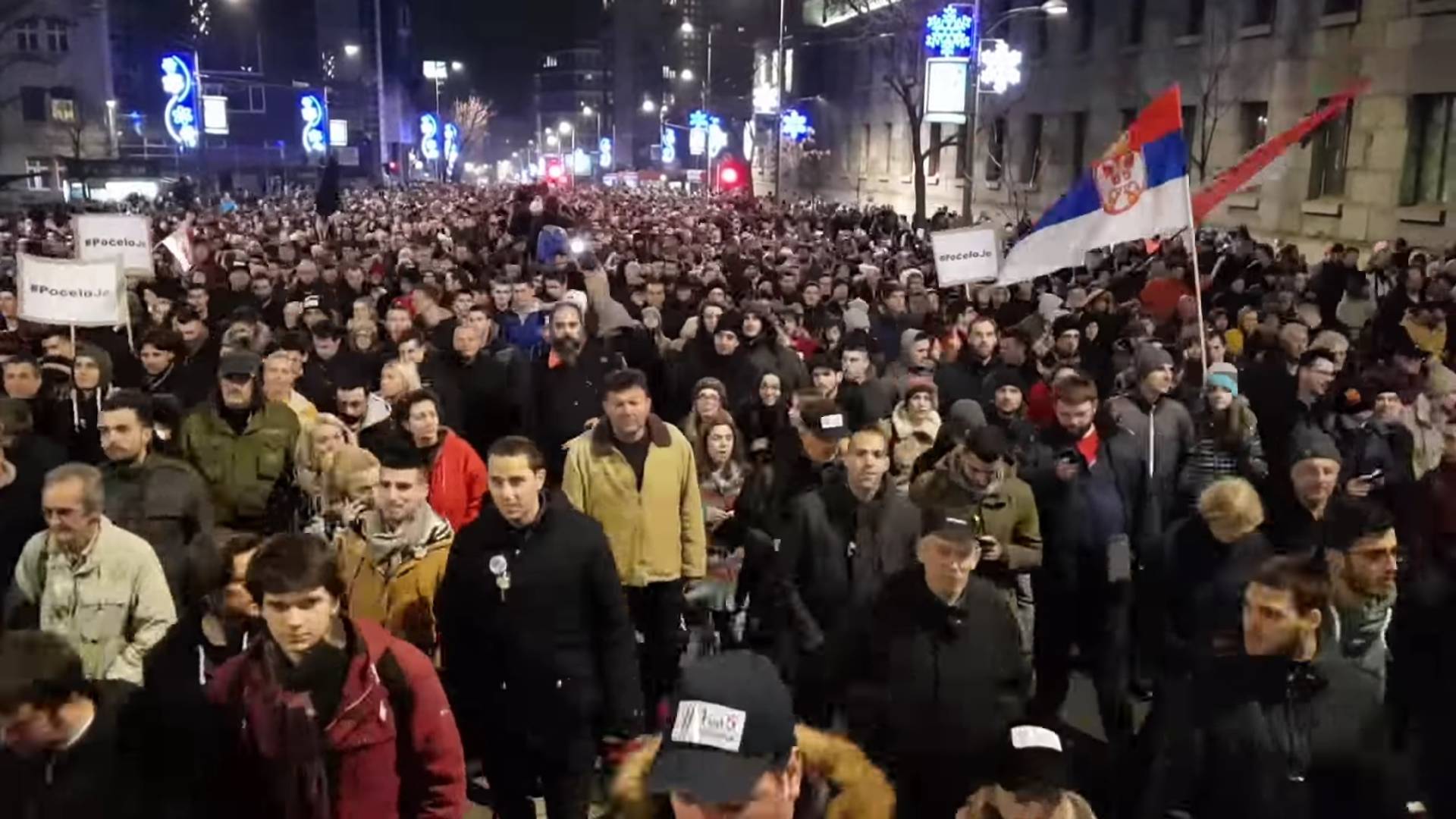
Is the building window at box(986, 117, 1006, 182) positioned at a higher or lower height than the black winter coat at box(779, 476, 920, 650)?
higher

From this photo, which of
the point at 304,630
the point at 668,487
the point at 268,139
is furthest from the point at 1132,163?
the point at 268,139

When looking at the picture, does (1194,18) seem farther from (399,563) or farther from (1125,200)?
(399,563)

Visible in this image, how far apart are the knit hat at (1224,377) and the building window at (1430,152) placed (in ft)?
51.4

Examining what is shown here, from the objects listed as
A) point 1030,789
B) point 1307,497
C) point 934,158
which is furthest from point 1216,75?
point 1030,789

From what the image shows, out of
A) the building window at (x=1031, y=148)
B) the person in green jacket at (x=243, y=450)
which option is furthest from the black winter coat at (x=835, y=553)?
the building window at (x=1031, y=148)

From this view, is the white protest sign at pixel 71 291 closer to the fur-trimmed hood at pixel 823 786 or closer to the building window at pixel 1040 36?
the fur-trimmed hood at pixel 823 786

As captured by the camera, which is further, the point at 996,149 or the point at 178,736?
the point at 996,149

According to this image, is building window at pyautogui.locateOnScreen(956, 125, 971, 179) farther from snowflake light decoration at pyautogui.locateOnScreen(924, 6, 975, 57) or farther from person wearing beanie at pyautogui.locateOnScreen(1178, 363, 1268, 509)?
person wearing beanie at pyautogui.locateOnScreen(1178, 363, 1268, 509)

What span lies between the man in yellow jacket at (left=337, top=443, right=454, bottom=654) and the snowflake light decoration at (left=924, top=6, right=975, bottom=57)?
83.0ft

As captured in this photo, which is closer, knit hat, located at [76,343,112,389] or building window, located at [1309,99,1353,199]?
knit hat, located at [76,343,112,389]

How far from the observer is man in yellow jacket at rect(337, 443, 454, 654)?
4840mm

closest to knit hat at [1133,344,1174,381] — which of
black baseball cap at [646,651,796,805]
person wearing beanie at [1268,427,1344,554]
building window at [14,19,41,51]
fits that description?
person wearing beanie at [1268,427,1344,554]

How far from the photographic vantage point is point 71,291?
9.04 metres

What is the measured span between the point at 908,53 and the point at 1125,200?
30.4 meters
